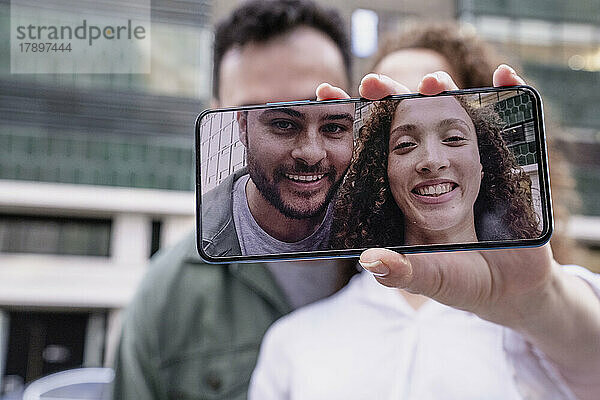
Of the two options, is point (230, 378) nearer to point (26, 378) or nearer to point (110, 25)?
point (110, 25)

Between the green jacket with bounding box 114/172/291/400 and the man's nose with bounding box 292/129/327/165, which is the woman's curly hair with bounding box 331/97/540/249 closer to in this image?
the man's nose with bounding box 292/129/327/165

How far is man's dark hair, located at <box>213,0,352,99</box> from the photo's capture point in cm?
115

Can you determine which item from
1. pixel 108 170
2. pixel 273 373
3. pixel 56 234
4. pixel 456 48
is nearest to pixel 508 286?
pixel 273 373

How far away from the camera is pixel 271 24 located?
1149 millimetres

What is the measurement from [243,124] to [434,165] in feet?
0.52

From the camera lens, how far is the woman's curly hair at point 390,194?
49cm

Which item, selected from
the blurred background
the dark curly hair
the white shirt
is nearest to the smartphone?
the white shirt

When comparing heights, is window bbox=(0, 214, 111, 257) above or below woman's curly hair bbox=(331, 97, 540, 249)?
below

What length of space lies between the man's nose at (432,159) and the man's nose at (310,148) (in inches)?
3.0

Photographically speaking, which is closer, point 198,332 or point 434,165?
point 434,165

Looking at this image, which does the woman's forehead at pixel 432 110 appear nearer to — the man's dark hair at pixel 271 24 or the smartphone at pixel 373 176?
the smartphone at pixel 373 176

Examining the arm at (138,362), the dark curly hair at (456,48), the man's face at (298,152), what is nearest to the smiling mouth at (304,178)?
the man's face at (298,152)

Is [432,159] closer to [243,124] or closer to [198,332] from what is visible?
[243,124]

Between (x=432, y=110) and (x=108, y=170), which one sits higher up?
(x=108, y=170)
